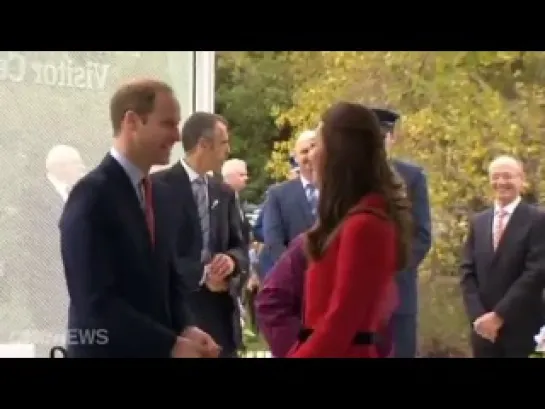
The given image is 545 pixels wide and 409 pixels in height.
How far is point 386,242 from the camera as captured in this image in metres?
2.74

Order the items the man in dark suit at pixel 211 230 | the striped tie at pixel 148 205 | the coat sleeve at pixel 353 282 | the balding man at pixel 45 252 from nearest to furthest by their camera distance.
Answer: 1. the coat sleeve at pixel 353 282
2. the striped tie at pixel 148 205
3. the man in dark suit at pixel 211 230
4. the balding man at pixel 45 252

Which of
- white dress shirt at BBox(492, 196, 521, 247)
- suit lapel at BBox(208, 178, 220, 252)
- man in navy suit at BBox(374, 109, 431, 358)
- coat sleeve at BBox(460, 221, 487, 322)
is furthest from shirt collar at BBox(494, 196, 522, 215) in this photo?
suit lapel at BBox(208, 178, 220, 252)

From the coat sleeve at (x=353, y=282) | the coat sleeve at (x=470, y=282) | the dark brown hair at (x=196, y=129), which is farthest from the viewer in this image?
the coat sleeve at (x=470, y=282)

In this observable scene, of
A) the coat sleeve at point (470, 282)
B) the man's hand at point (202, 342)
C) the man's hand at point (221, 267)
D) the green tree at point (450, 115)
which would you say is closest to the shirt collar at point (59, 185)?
the man's hand at point (221, 267)

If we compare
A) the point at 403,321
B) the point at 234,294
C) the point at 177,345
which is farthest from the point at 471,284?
the point at 177,345

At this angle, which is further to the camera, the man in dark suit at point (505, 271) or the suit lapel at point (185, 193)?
the man in dark suit at point (505, 271)

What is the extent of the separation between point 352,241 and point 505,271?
237 cm

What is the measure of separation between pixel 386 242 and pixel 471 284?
2.38 metres

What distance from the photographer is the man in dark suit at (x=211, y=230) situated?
4.20 meters

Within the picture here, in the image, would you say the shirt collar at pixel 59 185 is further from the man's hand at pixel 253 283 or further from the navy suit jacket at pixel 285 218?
the man's hand at pixel 253 283

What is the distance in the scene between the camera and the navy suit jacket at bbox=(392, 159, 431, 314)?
438 cm

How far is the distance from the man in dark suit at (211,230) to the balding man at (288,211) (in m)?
0.23

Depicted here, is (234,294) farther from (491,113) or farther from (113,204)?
(491,113)

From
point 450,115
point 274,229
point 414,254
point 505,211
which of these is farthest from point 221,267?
point 450,115
